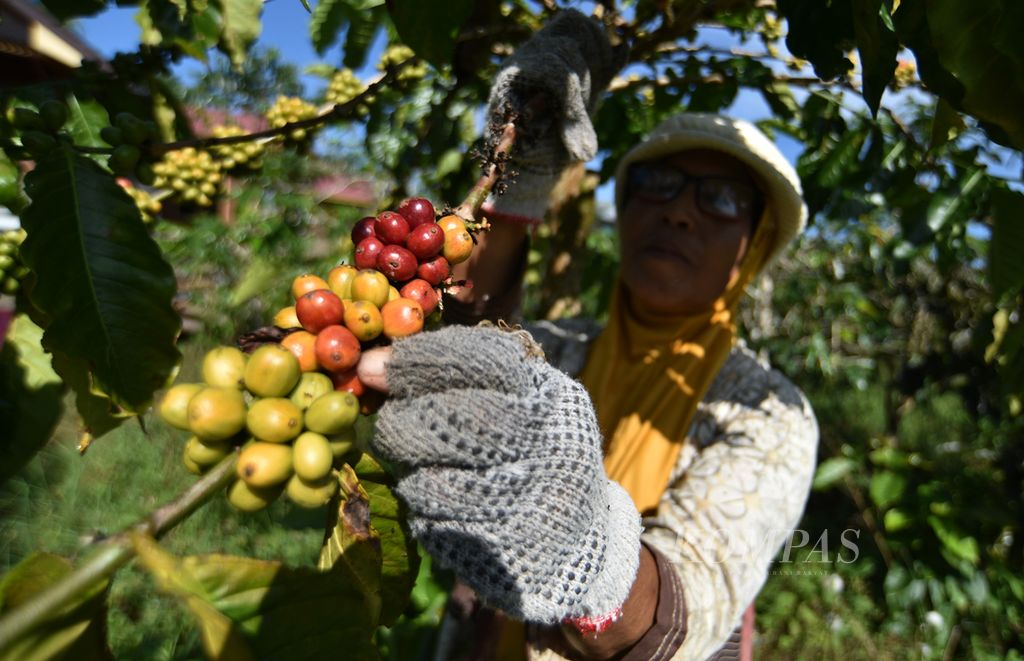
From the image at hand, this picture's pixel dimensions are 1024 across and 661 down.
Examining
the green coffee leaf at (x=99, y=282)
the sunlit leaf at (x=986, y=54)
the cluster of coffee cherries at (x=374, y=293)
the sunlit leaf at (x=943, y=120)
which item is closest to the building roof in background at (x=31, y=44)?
the green coffee leaf at (x=99, y=282)

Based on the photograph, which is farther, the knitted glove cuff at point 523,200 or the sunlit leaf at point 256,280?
the sunlit leaf at point 256,280

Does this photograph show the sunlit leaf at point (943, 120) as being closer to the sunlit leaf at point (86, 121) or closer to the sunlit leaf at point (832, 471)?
the sunlit leaf at point (86, 121)

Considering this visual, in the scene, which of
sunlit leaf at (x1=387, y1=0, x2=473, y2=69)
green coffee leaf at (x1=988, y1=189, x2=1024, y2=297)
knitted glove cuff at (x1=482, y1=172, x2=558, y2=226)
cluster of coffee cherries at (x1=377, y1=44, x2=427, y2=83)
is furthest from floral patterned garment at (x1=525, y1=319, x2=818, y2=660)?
cluster of coffee cherries at (x1=377, y1=44, x2=427, y2=83)

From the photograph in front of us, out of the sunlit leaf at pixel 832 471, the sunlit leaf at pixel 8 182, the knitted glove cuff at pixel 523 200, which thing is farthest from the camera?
the sunlit leaf at pixel 832 471

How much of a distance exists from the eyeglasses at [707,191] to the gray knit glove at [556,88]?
485 millimetres

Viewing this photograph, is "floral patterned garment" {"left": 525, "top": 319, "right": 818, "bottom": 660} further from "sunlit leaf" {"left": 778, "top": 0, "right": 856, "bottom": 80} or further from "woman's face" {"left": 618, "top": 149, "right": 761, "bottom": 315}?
"sunlit leaf" {"left": 778, "top": 0, "right": 856, "bottom": 80}

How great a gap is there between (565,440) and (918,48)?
2.62ft

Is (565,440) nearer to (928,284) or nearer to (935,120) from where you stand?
(935,120)

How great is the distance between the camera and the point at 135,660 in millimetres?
2959

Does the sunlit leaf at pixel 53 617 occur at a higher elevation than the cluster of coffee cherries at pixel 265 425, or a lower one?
lower

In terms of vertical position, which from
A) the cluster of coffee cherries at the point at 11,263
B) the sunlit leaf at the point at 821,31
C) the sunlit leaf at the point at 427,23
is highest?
the sunlit leaf at the point at 821,31

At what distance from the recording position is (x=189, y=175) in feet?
5.65

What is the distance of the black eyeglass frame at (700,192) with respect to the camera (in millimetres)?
2029

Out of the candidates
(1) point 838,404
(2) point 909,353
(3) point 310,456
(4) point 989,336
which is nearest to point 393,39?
(3) point 310,456
